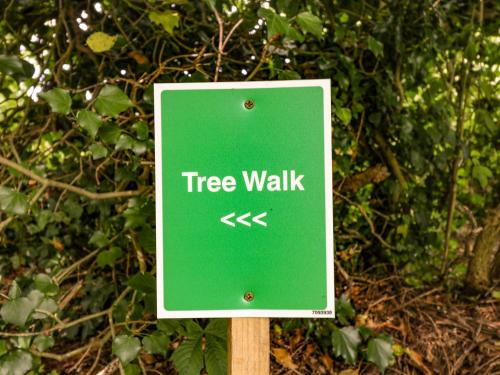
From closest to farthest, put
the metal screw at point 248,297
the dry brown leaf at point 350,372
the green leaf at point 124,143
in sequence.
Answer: the metal screw at point 248,297
the green leaf at point 124,143
the dry brown leaf at point 350,372

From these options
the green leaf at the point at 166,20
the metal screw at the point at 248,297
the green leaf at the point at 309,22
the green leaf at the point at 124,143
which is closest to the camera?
the metal screw at the point at 248,297

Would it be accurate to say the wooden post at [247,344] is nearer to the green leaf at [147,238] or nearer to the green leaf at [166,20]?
the green leaf at [147,238]

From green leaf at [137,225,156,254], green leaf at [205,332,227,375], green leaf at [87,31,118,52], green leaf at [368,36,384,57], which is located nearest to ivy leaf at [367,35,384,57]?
green leaf at [368,36,384,57]

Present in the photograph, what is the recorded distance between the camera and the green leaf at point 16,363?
1.29 meters

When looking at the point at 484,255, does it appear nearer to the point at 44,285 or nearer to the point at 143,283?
the point at 143,283

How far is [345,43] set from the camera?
200 centimetres

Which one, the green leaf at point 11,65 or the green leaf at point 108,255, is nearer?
the green leaf at point 11,65

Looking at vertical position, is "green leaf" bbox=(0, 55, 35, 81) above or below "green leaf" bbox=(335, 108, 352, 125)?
above

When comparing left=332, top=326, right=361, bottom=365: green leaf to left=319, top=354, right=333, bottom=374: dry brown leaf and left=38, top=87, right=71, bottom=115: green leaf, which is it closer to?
left=319, top=354, right=333, bottom=374: dry brown leaf

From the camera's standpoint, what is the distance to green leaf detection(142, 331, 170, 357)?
1383 millimetres

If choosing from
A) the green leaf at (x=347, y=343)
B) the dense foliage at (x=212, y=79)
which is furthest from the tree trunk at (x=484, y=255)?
the green leaf at (x=347, y=343)

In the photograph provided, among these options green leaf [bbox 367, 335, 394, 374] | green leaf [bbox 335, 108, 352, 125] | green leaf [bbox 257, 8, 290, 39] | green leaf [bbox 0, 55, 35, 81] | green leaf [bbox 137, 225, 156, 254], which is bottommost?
green leaf [bbox 367, 335, 394, 374]

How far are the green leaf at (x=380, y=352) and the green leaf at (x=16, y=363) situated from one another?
0.98 m

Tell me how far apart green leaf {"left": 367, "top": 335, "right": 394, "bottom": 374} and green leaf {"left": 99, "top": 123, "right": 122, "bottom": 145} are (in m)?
1.00
